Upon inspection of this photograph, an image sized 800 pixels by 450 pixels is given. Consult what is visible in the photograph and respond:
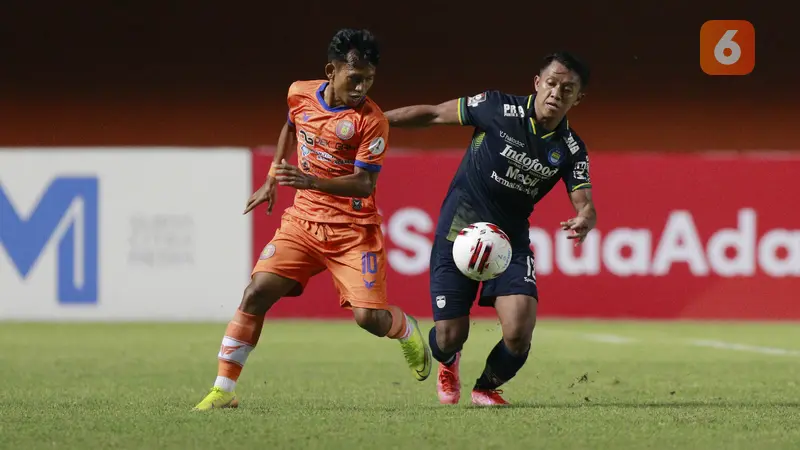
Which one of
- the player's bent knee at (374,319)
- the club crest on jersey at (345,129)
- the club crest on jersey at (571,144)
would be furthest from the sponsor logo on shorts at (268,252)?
the club crest on jersey at (571,144)

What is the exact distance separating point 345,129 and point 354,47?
16.9 inches

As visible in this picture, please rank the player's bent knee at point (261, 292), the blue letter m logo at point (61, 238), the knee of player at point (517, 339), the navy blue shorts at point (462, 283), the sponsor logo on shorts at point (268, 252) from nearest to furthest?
the player's bent knee at point (261, 292) → the sponsor logo on shorts at point (268, 252) → the knee of player at point (517, 339) → the navy blue shorts at point (462, 283) → the blue letter m logo at point (61, 238)

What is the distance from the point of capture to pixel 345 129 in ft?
22.5

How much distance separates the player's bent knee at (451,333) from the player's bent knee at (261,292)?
3.16ft

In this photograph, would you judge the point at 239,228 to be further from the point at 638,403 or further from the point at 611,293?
the point at 638,403

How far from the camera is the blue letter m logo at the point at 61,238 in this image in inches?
523

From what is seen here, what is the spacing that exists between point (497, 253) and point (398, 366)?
8.80ft

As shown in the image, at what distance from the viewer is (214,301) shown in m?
13.5

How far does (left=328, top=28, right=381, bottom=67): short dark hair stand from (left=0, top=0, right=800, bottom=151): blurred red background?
1151cm

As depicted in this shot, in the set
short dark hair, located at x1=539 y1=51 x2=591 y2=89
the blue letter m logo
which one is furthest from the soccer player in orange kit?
the blue letter m logo

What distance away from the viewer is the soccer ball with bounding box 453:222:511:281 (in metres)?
7.06

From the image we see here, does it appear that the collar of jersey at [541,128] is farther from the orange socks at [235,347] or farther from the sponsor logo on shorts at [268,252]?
the orange socks at [235,347]

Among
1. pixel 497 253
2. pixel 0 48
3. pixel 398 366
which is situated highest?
pixel 0 48

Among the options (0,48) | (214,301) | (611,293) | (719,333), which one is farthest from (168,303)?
(0,48)
